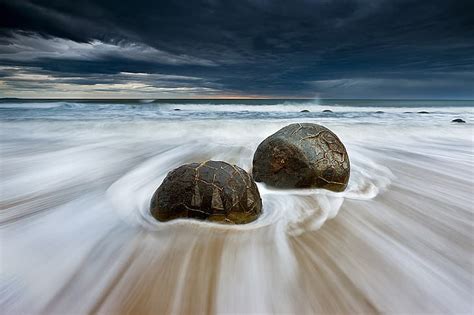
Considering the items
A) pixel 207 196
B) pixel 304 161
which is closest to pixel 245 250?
pixel 207 196

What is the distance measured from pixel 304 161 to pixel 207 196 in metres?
1.48

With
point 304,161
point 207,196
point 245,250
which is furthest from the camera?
point 304,161

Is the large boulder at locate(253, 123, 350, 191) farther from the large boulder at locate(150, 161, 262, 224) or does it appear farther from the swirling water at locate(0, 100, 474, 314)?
the large boulder at locate(150, 161, 262, 224)

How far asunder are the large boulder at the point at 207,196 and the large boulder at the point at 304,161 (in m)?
0.96

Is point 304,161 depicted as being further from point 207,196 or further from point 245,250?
point 245,250

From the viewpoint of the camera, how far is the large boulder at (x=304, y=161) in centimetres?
366

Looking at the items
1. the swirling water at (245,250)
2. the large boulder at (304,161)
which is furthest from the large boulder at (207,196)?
the large boulder at (304,161)

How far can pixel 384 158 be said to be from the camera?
20.2 ft

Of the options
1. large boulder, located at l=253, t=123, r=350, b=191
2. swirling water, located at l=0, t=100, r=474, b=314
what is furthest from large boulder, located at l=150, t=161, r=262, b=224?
large boulder, located at l=253, t=123, r=350, b=191

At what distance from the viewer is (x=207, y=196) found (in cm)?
270

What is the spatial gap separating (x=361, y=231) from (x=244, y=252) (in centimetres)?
117

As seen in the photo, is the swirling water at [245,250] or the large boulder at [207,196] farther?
the large boulder at [207,196]

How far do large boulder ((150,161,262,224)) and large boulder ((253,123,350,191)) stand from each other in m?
0.96

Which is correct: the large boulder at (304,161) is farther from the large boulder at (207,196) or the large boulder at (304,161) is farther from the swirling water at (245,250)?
the large boulder at (207,196)
